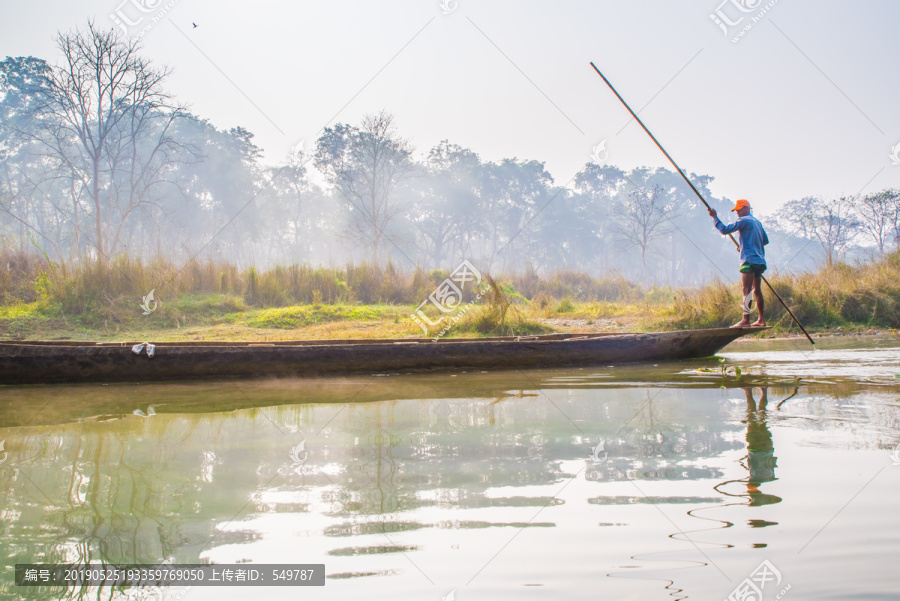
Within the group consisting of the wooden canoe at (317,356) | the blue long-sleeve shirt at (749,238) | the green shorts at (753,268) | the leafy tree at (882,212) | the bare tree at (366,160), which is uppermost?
the bare tree at (366,160)

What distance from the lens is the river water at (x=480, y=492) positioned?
6.40 ft

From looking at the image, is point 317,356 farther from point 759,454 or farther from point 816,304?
point 816,304

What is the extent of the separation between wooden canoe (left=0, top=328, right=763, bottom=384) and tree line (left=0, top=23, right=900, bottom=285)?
21.9 m

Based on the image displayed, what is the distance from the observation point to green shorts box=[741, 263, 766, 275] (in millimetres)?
7242

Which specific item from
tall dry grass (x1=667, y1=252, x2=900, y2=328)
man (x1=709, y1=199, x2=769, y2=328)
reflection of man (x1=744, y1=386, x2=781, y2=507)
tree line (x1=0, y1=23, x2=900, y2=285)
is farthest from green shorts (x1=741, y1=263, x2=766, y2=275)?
tree line (x1=0, y1=23, x2=900, y2=285)

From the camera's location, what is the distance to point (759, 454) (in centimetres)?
325

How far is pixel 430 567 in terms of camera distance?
79.3 inches

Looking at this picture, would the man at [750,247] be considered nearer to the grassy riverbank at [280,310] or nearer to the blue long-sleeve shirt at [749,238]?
the blue long-sleeve shirt at [749,238]

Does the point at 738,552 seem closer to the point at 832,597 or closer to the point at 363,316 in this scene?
the point at 832,597

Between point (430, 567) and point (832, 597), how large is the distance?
4.24 ft

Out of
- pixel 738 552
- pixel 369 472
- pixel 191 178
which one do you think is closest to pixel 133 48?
pixel 191 178

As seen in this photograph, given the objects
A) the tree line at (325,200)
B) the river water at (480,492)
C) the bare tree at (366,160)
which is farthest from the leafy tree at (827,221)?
the bare tree at (366,160)

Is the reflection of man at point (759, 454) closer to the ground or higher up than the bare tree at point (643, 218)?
closer to the ground

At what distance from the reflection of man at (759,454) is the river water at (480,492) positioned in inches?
0.7
